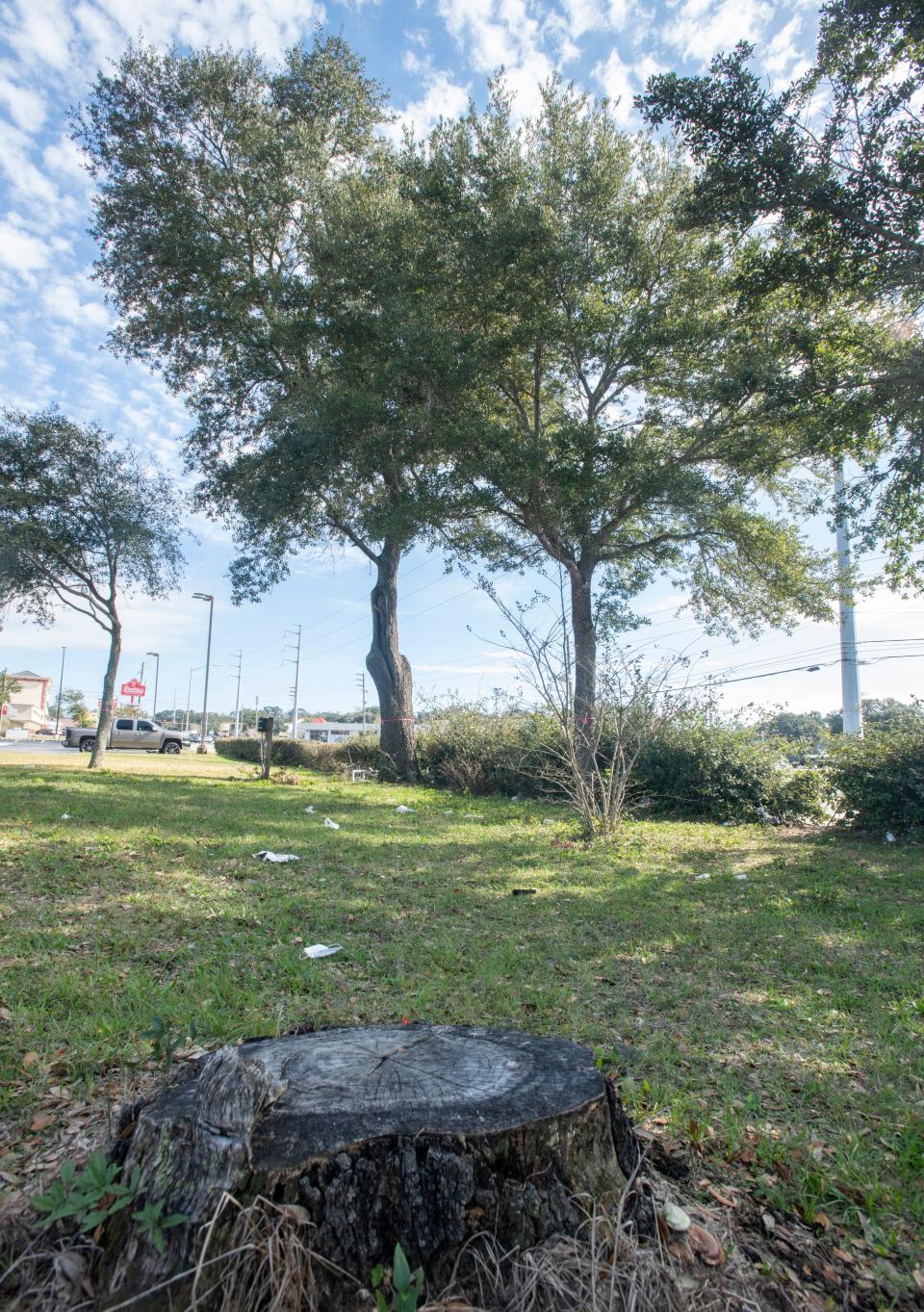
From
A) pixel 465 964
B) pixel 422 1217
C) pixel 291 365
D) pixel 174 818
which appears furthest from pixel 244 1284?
pixel 291 365

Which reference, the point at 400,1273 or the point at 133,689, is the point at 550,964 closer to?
the point at 400,1273

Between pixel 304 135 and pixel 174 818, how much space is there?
1427 cm

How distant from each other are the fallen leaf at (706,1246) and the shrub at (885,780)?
876cm

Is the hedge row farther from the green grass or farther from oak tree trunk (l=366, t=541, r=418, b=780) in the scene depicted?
the green grass

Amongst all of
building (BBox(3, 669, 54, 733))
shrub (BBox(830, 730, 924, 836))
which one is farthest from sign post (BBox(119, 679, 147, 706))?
building (BBox(3, 669, 54, 733))

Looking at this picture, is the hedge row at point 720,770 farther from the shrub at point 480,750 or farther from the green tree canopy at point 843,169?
the green tree canopy at point 843,169

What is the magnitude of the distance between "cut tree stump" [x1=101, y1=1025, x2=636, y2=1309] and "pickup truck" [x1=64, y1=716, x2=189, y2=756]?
3111 cm

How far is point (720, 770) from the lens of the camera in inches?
448

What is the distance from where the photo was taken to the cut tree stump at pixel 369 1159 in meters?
1.35

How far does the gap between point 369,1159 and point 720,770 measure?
35.9 feet

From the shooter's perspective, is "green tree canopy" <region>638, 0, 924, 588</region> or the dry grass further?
"green tree canopy" <region>638, 0, 924, 588</region>

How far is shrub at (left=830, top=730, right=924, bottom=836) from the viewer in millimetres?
8820

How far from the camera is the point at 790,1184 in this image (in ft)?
6.67

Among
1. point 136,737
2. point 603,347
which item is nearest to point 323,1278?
point 603,347
